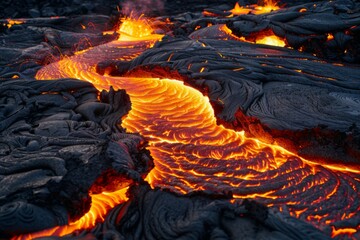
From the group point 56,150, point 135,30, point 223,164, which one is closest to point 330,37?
point 223,164

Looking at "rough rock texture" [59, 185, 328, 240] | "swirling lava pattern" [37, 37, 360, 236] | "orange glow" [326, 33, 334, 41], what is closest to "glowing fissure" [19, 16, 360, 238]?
"swirling lava pattern" [37, 37, 360, 236]

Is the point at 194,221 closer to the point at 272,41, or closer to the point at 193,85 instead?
the point at 193,85

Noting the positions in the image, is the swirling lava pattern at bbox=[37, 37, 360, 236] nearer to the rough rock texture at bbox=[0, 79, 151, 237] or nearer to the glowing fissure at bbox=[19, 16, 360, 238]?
the glowing fissure at bbox=[19, 16, 360, 238]

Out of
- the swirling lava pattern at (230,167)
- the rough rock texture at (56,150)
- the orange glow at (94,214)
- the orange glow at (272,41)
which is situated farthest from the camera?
the orange glow at (272,41)

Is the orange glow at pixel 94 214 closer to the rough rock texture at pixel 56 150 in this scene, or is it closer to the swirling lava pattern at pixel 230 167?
the rough rock texture at pixel 56 150

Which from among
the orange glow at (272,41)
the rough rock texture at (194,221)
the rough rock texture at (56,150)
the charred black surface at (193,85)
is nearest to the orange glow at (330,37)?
the charred black surface at (193,85)

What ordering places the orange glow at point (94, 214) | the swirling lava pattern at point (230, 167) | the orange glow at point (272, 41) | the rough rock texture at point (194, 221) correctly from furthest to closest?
the orange glow at point (272, 41) < the swirling lava pattern at point (230, 167) < the orange glow at point (94, 214) < the rough rock texture at point (194, 221)
